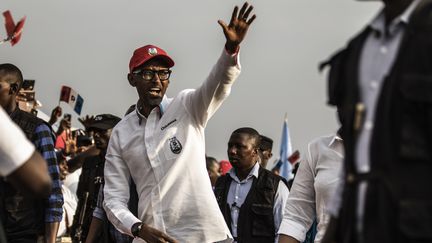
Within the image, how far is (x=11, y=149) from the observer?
188 inches

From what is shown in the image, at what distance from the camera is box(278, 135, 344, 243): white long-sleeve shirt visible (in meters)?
8.38

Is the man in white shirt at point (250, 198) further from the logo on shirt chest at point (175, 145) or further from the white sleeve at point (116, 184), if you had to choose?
the logo on shirt chest at point (175, 145)

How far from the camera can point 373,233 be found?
16.1 ft

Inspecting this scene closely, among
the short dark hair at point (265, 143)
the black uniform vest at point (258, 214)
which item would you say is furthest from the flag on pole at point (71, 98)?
the black uniform vest at point (258, 214)

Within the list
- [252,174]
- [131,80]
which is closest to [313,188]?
[131,80]

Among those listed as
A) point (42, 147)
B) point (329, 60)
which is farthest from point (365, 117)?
point (42, 147)

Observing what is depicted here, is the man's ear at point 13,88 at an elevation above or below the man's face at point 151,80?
below

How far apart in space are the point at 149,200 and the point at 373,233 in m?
3.97

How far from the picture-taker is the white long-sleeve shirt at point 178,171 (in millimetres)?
8492

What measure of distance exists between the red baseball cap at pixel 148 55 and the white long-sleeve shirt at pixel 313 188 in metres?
1.54

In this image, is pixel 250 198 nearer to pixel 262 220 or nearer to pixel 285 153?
pixel 262 220

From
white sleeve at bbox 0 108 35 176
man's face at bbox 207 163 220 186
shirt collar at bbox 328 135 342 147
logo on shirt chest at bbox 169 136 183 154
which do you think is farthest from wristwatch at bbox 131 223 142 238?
man's face at bbox 207 163 220 186

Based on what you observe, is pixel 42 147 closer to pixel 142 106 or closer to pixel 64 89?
pixel 142 106

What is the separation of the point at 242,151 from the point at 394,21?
26.3 ft
